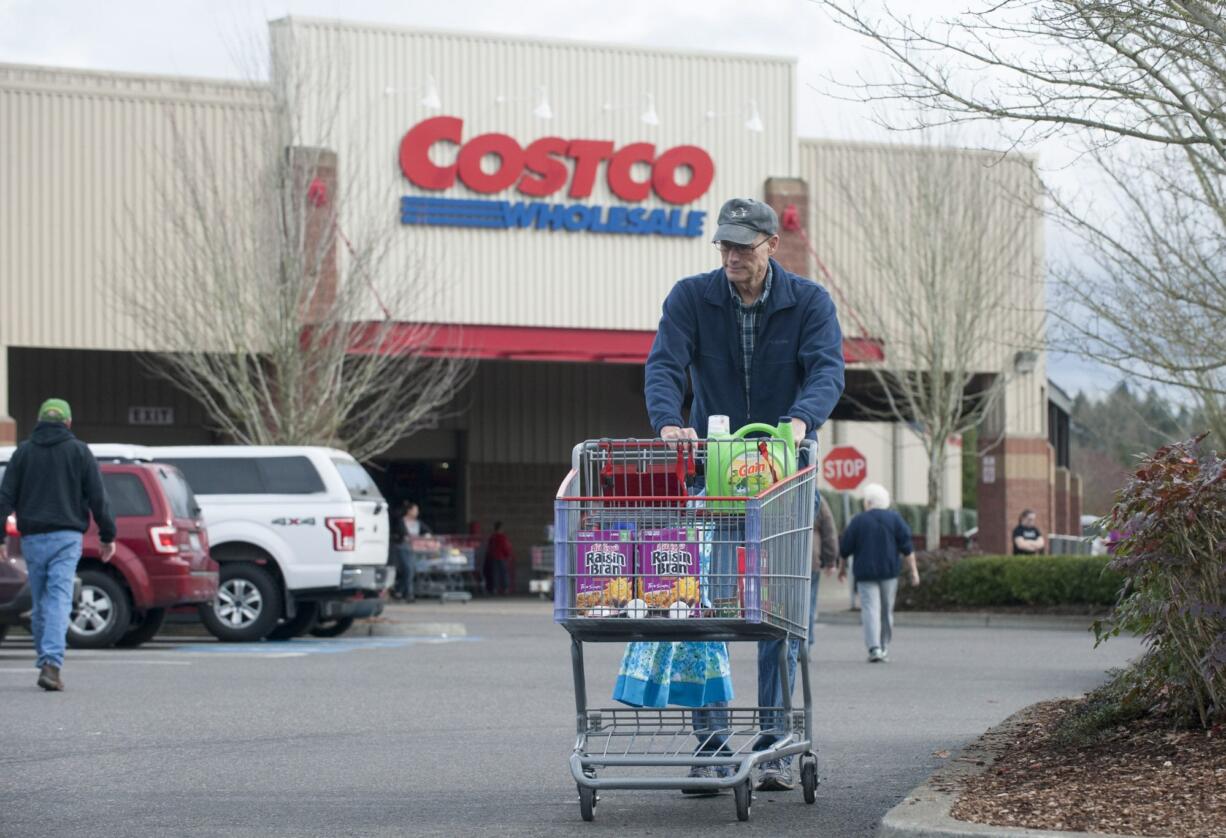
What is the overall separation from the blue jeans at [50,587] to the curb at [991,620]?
16409 millimetres

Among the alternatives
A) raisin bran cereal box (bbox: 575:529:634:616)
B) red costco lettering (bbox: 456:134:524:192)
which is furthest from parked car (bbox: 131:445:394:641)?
red costco lettering (bbox: 456:134:524:192)

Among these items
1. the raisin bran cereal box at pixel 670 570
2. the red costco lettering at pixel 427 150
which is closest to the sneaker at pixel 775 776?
the raisin bran cereal box at pixel 670 570

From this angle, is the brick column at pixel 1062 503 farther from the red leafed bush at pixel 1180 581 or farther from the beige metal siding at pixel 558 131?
the red leafed bush at pixel 1180 581

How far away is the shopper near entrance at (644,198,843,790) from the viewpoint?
7.57m

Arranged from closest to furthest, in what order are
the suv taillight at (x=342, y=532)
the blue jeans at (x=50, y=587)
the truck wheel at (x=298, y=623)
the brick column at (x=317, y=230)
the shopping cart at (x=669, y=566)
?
the shopping cart at (x=669, y=566) < the blue jeans at (x=50, y=587) < the suv taillight at (x=342, y=532) < the truck wheel at (x=298, y=623) < the brick column at (x=317, y=230)

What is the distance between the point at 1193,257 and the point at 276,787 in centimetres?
1213

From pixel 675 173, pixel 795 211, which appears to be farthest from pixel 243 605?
pixel 795 211

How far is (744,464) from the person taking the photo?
6848 millimetres

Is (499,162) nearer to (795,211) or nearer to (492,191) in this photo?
(492,191)

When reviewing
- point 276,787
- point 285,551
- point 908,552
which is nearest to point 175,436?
point 285,551

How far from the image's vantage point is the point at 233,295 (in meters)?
29.0

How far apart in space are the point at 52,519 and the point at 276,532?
7458 millimetres

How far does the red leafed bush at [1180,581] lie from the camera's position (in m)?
7.41

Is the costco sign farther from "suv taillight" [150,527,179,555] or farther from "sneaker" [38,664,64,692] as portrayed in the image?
"sneaker" [38,664,64,692]
